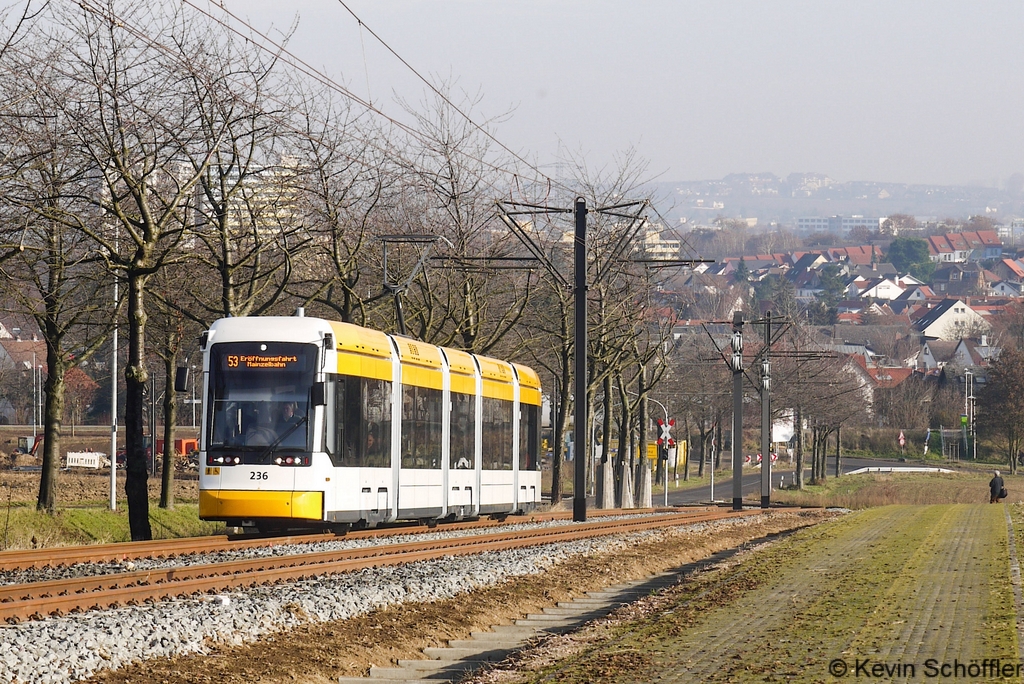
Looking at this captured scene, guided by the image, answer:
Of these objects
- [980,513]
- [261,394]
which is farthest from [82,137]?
[980,513]

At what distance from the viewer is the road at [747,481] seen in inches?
2863

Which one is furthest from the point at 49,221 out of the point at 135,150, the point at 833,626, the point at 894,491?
the point at 894,491

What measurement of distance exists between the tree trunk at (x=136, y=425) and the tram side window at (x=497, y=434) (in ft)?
25.5

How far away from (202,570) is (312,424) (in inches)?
203

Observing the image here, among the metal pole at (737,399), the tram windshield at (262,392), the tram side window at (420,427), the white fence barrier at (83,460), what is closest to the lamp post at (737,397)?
the metal pole at (737,399)

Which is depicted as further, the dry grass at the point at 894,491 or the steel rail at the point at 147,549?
the dry grass at the point at 894,491

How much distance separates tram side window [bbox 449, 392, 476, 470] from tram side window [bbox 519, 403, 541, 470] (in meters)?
3.94

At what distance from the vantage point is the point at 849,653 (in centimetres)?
1030

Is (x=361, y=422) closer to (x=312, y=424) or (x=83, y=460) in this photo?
(x=312, y=424)

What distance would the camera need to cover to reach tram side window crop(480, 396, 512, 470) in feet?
98.0

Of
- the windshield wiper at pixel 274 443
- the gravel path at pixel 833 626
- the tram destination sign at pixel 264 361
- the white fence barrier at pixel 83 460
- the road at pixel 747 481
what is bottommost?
the road at pixel 747 481

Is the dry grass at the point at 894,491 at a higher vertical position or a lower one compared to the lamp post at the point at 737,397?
lower

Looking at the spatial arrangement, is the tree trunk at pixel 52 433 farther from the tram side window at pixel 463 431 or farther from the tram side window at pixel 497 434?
the tram side window at pixel 497 434

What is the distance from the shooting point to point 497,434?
3070cm
